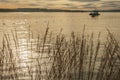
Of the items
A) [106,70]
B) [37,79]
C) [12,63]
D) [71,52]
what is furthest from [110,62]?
[12,63]

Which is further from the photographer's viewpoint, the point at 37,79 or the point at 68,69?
the point at 37,79

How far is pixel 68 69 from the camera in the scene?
8641mm

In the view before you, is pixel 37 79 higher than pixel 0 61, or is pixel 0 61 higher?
pixel 0 61

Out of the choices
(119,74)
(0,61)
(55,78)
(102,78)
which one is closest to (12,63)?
(0,61)

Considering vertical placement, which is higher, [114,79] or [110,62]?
[110,62]

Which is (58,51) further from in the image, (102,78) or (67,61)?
(102,78)

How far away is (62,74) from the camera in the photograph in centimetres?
892

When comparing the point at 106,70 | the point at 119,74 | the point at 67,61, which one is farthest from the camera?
the point at 67,61

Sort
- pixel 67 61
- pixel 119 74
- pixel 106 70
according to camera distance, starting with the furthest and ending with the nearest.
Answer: pixel 67 61, pixel 106 70, pixel 119 74

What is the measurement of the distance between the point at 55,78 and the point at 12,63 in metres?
1.47

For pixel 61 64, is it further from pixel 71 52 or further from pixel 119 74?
pixel 119 74

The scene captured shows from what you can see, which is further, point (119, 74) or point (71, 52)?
point (71, 52)

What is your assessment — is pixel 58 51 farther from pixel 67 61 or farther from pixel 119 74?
pixel 119 74

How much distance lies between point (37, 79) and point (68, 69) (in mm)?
1170
